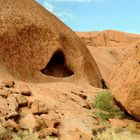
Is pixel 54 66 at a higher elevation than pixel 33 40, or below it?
below

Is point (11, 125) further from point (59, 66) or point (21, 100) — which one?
point (59, 66)

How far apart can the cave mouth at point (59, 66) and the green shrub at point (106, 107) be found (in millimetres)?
7559

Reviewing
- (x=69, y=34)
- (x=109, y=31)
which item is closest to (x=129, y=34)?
(x=109, y=31)

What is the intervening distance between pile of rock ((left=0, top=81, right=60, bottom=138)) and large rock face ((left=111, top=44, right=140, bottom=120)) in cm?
195

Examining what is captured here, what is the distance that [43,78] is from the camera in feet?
58.9

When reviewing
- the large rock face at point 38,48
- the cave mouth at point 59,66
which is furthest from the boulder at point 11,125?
the cave mouth at point 59,66

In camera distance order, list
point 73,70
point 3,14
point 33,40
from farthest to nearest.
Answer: point 73,70
point 33,40
point 3,14

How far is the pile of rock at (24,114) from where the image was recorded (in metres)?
9.05

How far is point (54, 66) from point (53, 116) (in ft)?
33.2

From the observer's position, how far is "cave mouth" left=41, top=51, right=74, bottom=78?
20.0 meters

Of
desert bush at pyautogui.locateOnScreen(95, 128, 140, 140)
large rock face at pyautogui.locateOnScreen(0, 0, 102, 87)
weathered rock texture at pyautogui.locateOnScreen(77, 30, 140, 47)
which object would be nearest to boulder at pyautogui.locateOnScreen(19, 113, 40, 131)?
desert bush at pyautogui.locateOnScreen(95, 128, 140, 140)

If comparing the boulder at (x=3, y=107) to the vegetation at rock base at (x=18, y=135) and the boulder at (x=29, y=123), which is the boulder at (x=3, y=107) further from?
the vegetation at rock base at (x=18, y=135)

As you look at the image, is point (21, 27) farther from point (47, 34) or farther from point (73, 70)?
point (73, 70)

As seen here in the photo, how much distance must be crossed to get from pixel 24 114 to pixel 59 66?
10447 mm
